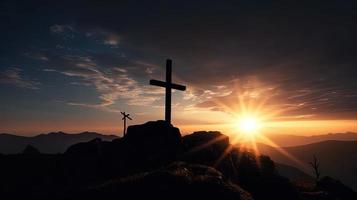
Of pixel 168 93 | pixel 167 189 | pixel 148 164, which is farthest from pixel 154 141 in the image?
pixel 167 189

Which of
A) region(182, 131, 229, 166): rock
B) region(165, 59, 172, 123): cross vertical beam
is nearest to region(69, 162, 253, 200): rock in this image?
region(182, 131, 229, 166): rock

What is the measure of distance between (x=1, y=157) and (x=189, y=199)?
35.0 m

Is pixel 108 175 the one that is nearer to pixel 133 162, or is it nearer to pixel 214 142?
pixel 133 162

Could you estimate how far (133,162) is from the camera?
23750 millimetres

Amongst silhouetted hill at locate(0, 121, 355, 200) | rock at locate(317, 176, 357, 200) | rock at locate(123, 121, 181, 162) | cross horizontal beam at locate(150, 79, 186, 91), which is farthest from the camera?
cross horizontal beam at locate(150, 79, 186, 91)

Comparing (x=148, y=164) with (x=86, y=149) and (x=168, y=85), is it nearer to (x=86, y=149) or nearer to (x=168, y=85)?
(x=86, y=149)

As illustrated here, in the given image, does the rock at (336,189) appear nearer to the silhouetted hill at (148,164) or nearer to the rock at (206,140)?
the silhouetted hill at (148,164)

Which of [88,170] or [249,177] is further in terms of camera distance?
[88,170]

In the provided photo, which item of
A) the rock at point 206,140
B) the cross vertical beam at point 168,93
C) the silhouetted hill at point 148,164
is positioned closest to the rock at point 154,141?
the silhouetted hill at point 148,164

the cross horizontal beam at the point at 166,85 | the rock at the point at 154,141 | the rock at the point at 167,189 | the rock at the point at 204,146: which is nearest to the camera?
the rock at the point at 167,189

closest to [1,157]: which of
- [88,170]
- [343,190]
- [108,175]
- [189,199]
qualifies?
[88,170]

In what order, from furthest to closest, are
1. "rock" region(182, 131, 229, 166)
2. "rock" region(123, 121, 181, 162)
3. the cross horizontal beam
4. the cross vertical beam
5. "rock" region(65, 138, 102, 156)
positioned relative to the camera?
the cross horizontal beam
the cross vertical beam
"rock" region(65, 138, 102, 156)
"rock" region(123, 121, 181, 162)
"rock" region(182, 131, 229, 166)

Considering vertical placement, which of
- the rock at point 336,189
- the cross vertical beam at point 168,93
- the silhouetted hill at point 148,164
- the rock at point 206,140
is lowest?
the rock at point 336,189

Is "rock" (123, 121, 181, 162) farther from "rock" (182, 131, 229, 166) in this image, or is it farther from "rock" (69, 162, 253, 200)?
"rock" (69, 162, 253, 200)
